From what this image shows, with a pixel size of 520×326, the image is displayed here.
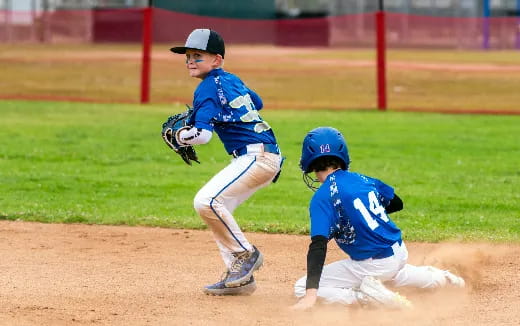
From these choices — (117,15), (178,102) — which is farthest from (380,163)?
(117,15)

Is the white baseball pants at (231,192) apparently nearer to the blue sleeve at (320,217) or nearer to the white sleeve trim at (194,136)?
the white sleeve trim at (194,136)

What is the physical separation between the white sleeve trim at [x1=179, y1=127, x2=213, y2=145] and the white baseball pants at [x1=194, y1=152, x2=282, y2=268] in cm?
32

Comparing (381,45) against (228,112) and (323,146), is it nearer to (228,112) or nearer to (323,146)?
(228,112)

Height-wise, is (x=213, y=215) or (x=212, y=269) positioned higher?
(x=213, y=215)

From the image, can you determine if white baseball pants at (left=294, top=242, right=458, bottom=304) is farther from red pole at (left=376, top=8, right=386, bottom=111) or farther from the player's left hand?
red pole at (left=376, top=8, right=386, bottom=111)

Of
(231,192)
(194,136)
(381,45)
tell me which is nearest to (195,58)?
(194,136)

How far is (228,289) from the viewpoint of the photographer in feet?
22.8

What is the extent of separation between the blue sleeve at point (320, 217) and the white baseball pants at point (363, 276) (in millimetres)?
433

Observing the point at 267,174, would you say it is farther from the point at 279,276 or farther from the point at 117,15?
the point at 117,15

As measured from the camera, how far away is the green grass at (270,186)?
33.6 ft

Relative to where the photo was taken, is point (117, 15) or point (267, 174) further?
point (117, 15)

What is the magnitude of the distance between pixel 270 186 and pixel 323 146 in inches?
240

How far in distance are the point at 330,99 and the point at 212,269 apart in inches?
633

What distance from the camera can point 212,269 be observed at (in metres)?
7.90
